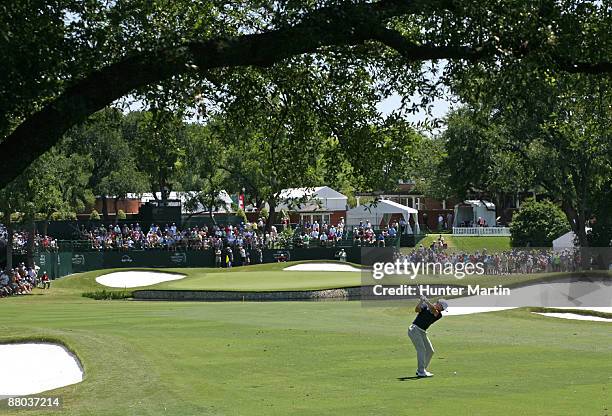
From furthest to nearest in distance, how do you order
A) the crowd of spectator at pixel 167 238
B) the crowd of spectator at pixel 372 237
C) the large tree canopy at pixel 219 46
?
the crowd of spectator at pixel 372 237 → the crowd of spectator at pixel 167 238 → the large tree canopy at pixel 219 46

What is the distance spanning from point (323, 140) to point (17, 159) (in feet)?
15.3

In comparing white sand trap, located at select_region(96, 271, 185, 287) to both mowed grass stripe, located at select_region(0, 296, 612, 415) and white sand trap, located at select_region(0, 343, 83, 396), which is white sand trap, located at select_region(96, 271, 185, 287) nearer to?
mowed grass stripe, located at select_region(0, 296, 612, 415)

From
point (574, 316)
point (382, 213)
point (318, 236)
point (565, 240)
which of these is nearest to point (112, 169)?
point (382, 213)

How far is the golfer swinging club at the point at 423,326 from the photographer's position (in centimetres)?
1723

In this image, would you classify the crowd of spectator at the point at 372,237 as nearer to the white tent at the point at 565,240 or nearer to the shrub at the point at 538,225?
the shrub at the point at 538,225

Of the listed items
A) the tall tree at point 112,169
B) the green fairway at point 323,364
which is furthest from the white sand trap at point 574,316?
the tall tree at point 112,169

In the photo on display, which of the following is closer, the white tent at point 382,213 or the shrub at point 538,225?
the shrub at point 538,225

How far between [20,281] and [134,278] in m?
6.52

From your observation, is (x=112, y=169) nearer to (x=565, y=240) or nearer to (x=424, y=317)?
(x=565, y=240)

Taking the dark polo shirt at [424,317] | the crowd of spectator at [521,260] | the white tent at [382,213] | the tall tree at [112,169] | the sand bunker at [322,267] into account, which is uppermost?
the tall tree at [112,169]

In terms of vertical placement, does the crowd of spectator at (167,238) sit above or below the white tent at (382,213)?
below

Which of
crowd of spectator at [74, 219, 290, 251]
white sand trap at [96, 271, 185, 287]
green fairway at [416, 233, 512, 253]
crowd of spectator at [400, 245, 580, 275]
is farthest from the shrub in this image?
crowd of spectator at [400, 245, 580, 275]

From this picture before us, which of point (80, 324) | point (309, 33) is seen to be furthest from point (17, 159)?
point (80, 324)

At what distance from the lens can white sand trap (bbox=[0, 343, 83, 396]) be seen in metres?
18.1
